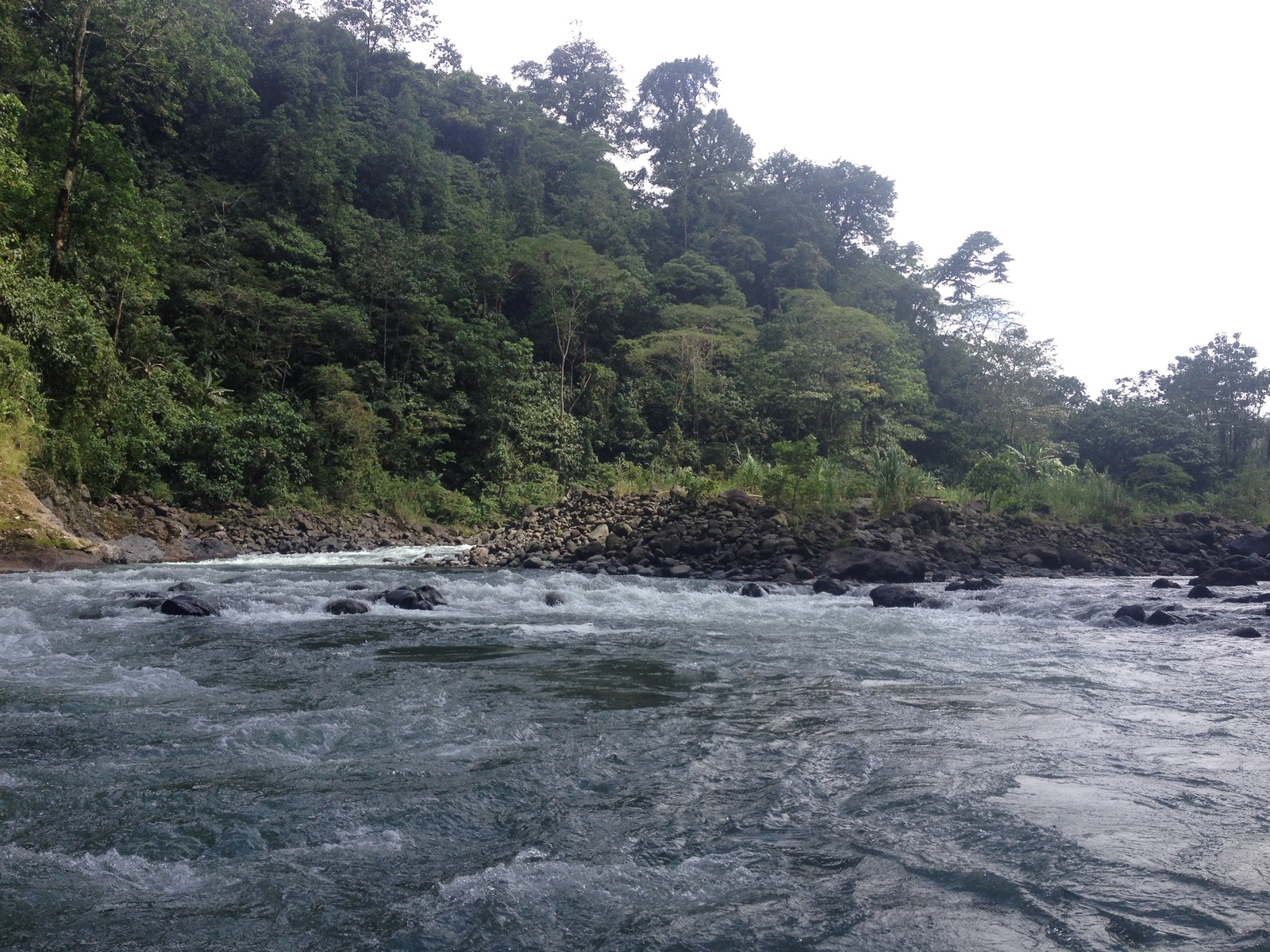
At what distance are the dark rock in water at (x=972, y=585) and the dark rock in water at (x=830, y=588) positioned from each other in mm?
1437

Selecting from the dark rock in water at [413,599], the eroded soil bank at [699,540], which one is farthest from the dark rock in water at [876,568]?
the dark rock in water at [413,599]

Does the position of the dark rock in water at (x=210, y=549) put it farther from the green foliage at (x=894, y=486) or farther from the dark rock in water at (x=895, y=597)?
the green foliage at (x=894, y=486)

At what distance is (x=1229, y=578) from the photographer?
11.8 metres

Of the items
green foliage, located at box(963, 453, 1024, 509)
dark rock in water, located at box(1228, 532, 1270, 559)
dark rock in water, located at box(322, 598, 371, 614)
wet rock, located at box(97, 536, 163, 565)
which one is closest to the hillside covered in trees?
green foliage, located at box(963, 453, 1024, 509)

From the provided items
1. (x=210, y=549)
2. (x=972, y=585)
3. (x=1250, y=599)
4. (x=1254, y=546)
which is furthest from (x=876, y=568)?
(x=210, y=549)

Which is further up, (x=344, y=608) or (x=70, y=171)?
(x=70, y=171)

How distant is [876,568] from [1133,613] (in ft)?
12.9

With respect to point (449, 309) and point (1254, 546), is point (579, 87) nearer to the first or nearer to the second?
point (449, 309)

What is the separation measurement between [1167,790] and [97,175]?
65.4 feet

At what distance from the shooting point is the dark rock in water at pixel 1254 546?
14477 millimetres

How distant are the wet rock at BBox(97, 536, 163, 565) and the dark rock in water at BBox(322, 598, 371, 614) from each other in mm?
6696

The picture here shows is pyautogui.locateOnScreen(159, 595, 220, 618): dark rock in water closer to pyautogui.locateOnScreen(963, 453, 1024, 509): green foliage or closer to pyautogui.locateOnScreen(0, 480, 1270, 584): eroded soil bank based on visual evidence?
pyautogui.locateOnScreen(0, 480, 1270, 584): eroded soil bank

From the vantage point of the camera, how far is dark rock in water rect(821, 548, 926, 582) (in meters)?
12.1

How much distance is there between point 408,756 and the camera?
12.2 ft
